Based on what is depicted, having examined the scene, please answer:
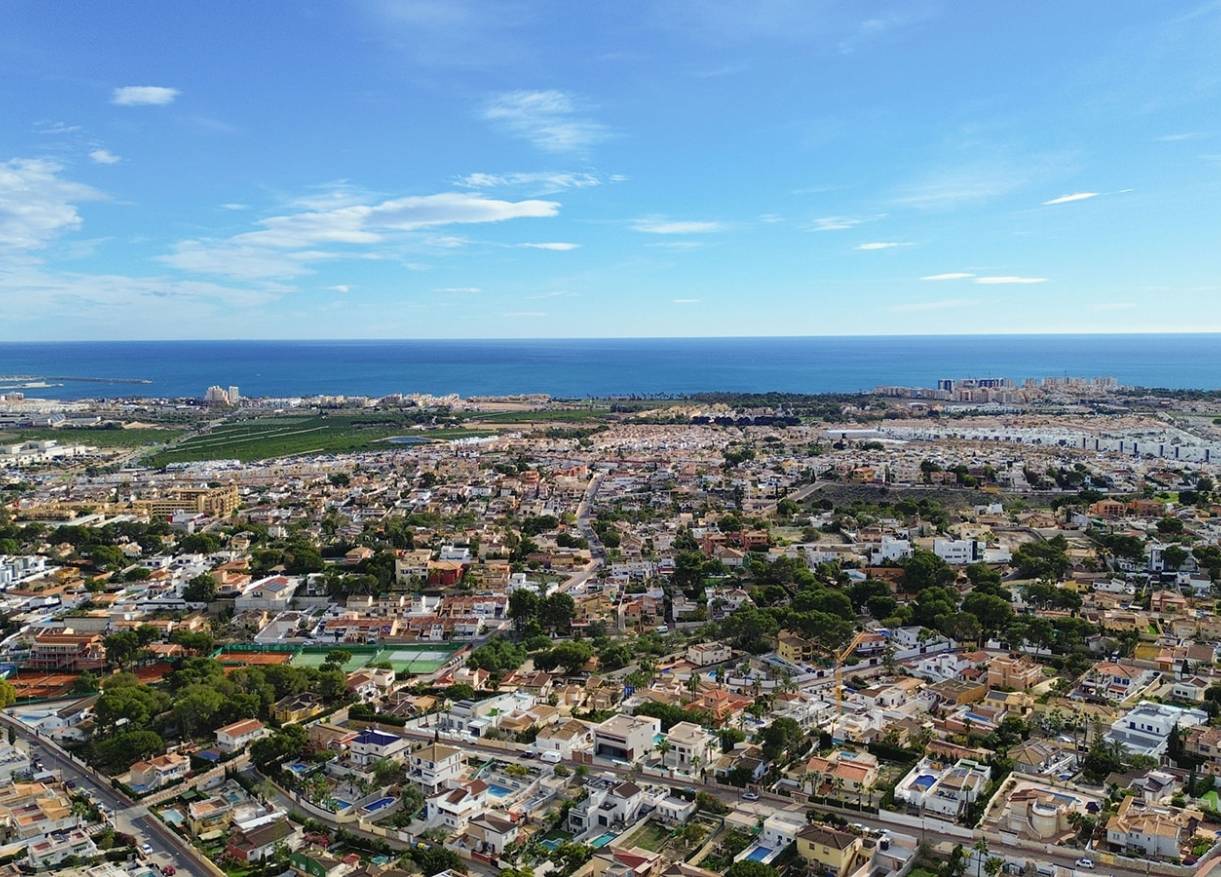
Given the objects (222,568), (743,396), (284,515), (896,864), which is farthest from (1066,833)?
(743,396)

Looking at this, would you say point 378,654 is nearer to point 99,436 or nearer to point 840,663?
point 840,663

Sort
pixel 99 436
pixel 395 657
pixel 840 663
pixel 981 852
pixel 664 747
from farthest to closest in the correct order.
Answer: pixel 99 436, pixel 395 657, pixel 840 663, pixel 664 747, pixel 981 852

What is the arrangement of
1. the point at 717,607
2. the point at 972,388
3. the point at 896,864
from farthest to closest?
the point at 972,388
the point at 717,607
the point at 896,864

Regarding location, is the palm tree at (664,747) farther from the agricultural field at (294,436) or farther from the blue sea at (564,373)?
the blue sea at (564,373)

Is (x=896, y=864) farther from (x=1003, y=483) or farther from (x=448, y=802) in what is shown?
(x=1003, y=483)

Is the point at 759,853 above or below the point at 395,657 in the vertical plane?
above

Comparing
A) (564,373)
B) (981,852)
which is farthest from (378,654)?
(564,373)
